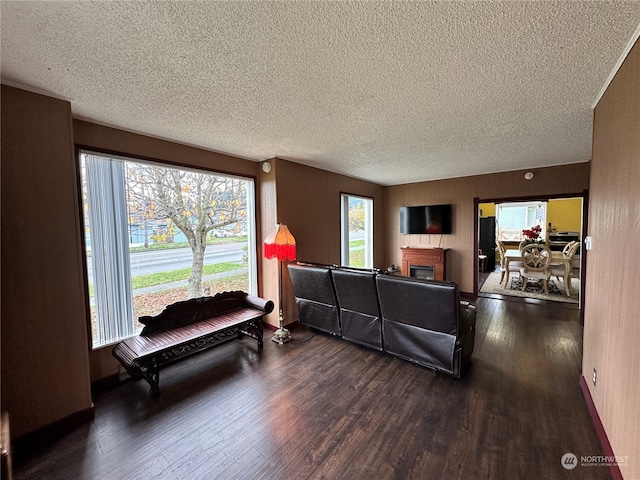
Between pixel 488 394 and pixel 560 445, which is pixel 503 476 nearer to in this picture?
pixel 560 445

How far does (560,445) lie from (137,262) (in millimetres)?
3801

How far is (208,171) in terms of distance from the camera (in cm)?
314

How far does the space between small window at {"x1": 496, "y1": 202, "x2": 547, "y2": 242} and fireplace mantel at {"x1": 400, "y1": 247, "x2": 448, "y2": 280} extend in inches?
192

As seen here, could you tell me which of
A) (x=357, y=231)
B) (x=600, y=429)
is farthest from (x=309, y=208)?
(x=600, y=429)

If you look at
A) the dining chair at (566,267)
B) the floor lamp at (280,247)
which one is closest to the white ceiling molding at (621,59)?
the floor lamp at (280,247)

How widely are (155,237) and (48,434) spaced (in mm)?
1728

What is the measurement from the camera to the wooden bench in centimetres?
223

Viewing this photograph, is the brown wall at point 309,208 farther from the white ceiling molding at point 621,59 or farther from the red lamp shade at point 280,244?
the white ceiling molding at point 621,59

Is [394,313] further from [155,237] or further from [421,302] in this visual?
[155,237]

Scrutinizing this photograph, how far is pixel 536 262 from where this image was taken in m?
4.92

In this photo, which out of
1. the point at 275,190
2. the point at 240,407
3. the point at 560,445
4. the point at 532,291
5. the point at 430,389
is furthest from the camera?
the point at 532,291

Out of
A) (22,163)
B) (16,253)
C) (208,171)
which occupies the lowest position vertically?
(16,253)

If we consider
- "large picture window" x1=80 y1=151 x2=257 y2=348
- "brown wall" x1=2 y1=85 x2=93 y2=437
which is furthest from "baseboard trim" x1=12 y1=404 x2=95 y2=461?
"large picture window" x1=80 y1=151 x2=257 y2=348

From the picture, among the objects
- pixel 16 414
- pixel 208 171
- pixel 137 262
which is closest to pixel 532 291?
pixel 208 171
